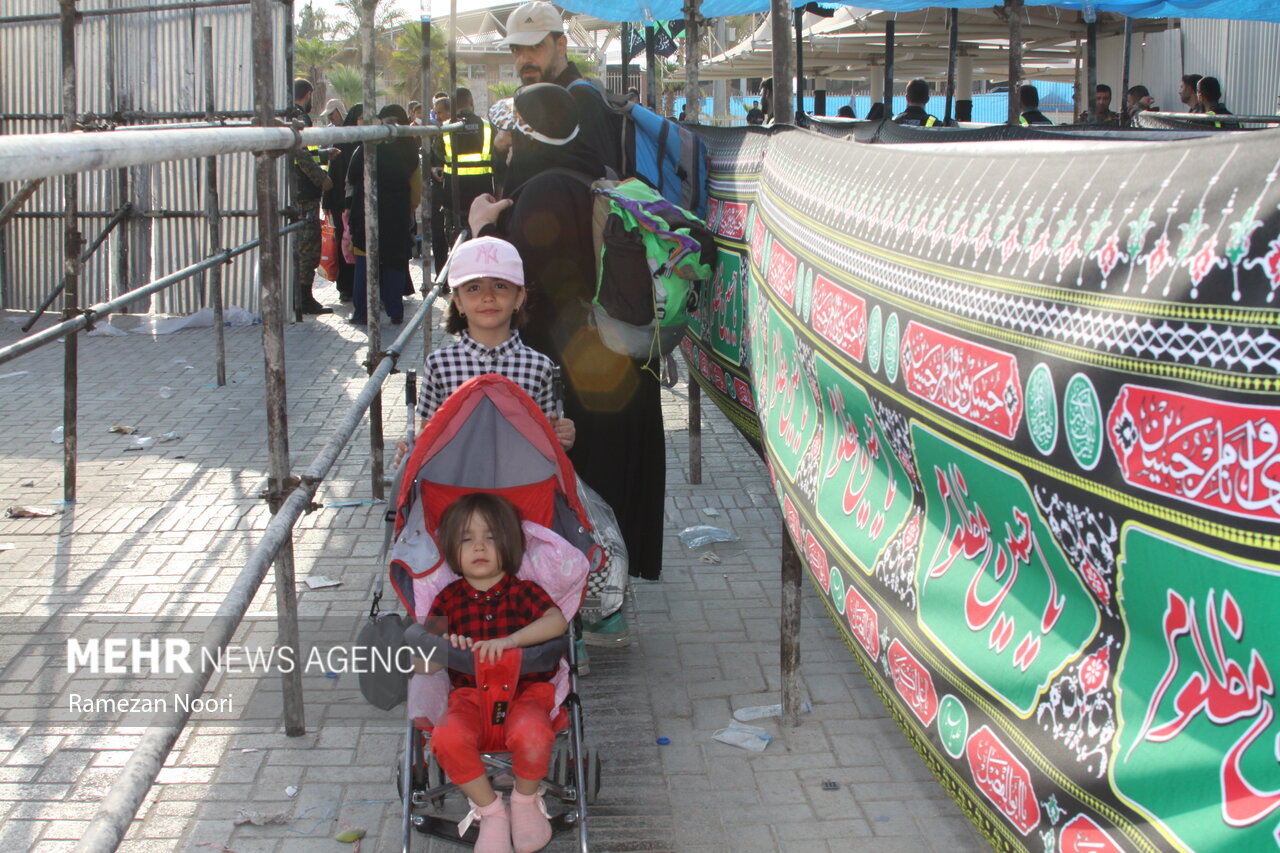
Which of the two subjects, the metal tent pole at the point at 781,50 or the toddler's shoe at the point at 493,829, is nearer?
the toddler's shoe at the point at 493,829

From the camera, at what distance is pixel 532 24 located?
502 centimetres

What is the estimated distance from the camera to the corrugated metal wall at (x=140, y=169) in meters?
10.9

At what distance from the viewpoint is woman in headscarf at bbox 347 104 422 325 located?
11.2 m

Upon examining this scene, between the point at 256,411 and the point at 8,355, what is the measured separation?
3922 millimetres

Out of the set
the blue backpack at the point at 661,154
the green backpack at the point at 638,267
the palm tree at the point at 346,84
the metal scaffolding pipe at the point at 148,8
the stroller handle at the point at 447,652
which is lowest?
the stroller handle at the point at 447,652

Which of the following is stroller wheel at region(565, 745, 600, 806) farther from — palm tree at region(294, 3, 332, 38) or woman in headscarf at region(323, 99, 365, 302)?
palm tree at region(294, 3, 332, 38)

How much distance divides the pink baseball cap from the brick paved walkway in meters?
1.49

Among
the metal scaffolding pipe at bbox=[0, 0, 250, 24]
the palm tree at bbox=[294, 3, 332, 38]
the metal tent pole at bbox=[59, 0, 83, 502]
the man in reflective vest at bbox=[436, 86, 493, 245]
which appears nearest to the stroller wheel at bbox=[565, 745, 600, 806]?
the metal tent pole at bbox=[59, 0, 83, 502]

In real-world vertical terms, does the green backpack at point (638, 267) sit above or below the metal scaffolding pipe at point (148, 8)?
below

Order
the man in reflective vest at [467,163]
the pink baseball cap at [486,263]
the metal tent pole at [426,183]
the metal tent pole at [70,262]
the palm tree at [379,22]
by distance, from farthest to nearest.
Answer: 1. the palm tree at [379,22]
2. the man in reflective vest at [467,163]
3. the metal tent pole at [426,183]
4. the metal tent pole at [70,262]
5. the pink baseball cap at [486,263]

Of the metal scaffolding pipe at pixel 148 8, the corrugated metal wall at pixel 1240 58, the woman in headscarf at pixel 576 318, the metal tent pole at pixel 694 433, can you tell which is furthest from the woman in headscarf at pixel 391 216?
the corrugated metal wall at pixel 1240 58

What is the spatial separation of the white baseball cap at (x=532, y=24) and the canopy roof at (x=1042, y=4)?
7.27 meters

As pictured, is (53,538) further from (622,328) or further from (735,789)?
(735,789)

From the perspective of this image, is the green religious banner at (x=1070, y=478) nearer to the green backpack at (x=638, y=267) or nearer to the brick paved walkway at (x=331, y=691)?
the brick paved walkway at (x=331, y=691)
